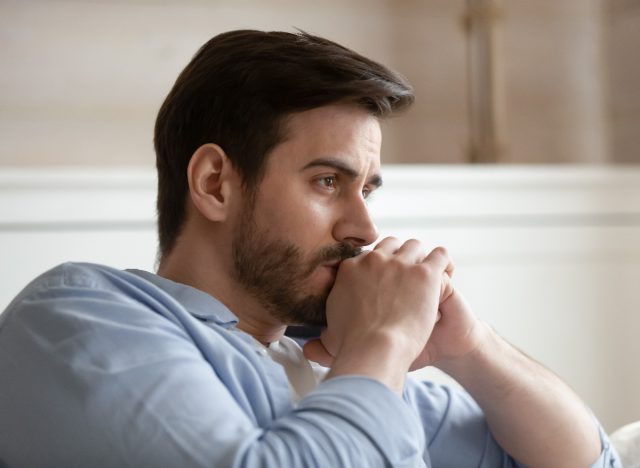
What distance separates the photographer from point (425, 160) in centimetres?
302

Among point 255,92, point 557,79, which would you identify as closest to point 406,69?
point 557,79

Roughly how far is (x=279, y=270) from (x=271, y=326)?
4.9 inches

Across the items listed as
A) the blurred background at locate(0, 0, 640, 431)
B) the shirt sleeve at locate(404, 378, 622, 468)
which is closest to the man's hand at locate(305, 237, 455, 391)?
the shirt sleeve at locate(404, 378, 622, 468)

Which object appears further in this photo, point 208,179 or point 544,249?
point 544,249

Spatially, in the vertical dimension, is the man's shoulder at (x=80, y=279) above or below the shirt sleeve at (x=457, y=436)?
above

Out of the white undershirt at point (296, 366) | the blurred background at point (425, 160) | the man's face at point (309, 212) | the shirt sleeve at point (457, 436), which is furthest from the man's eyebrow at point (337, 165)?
the blurred background at point (425, 160)

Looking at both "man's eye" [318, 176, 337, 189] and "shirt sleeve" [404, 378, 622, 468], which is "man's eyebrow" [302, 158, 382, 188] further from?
"shirt sleeve" [404, 378, 622, 468]

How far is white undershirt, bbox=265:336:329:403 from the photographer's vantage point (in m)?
1.44

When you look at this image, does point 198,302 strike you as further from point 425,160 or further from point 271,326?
point 425,160

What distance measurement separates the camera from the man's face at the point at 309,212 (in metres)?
1.39

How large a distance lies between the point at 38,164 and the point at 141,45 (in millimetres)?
460

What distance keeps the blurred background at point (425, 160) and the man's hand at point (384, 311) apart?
1078mm

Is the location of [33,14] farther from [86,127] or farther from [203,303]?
[203,303]

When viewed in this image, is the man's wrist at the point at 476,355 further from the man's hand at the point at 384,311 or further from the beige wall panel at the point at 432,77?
the beige wall panel at the point at 432,77
